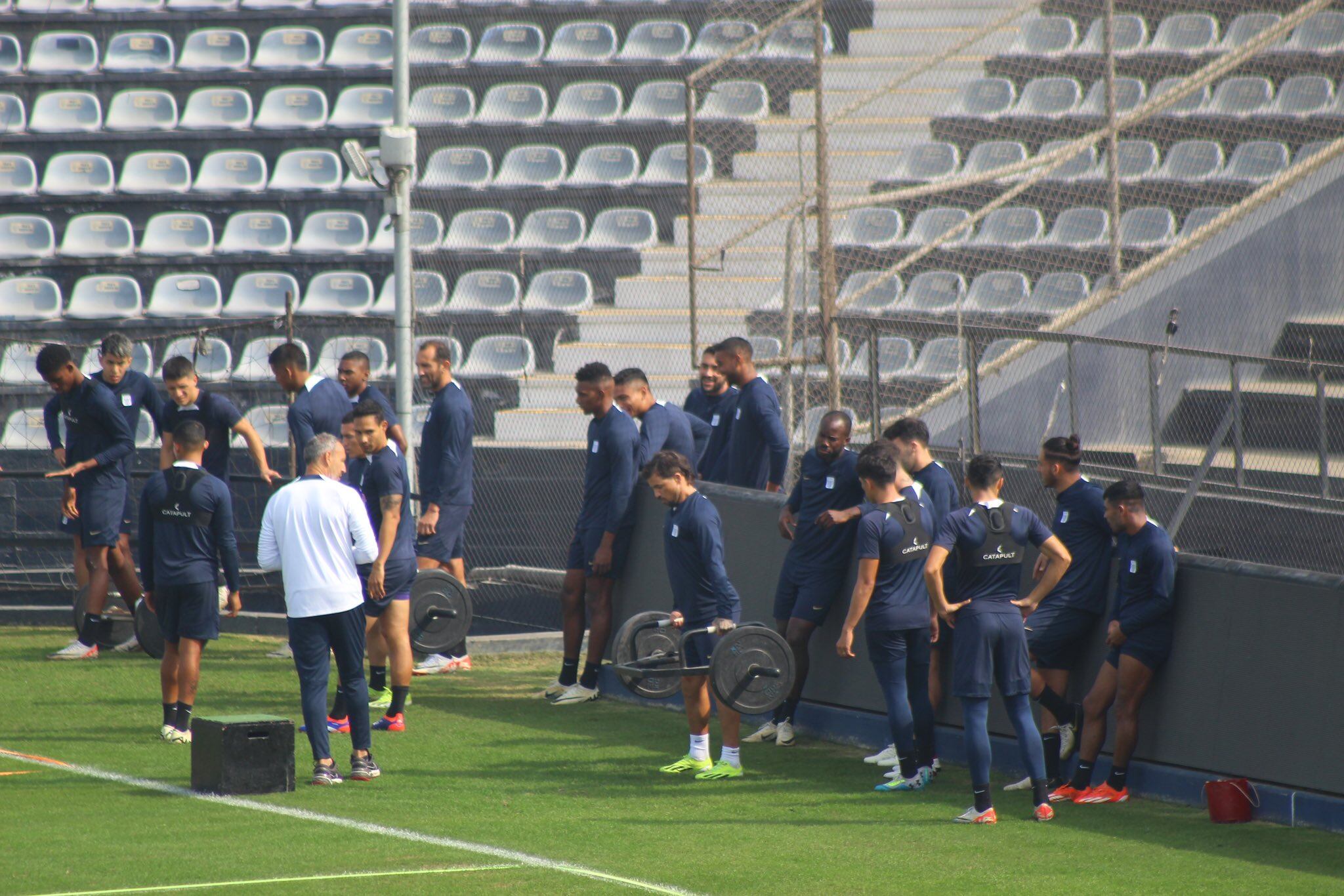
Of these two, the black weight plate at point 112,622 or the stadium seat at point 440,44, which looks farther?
the stadium seat at point 440,44

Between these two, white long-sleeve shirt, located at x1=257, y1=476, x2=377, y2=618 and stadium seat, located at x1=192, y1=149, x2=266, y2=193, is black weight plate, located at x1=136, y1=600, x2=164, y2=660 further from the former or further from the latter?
stadium seat, located at x1=192, y1=149, x2=266, y2=193

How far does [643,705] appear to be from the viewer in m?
10.2

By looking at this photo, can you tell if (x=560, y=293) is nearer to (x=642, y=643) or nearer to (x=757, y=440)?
(x=757, y=440)

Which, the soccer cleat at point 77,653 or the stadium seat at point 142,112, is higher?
the stadium seat at point 142,112

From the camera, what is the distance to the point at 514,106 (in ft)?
61.7

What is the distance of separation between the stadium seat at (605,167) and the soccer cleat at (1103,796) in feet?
38.0

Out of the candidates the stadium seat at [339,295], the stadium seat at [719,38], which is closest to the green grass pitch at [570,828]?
the stadium seat at [339,295]

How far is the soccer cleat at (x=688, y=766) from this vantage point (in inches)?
318

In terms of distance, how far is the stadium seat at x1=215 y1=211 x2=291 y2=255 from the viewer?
58.5 feet

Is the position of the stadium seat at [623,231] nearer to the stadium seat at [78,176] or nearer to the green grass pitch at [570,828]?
the stadium seat at [78,176]

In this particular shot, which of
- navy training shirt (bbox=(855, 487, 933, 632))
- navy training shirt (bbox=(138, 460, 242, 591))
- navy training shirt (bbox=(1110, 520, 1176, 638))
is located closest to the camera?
navy training shirt (bbox=(1110, 520, 1176, 638))

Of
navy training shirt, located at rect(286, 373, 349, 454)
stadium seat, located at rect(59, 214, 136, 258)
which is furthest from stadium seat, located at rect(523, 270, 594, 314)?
navy training shirt, located at rect(286, 373, 349, 454)

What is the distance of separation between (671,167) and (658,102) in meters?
0.97

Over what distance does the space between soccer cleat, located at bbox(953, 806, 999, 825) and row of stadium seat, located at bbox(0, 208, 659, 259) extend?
11.1 meters
